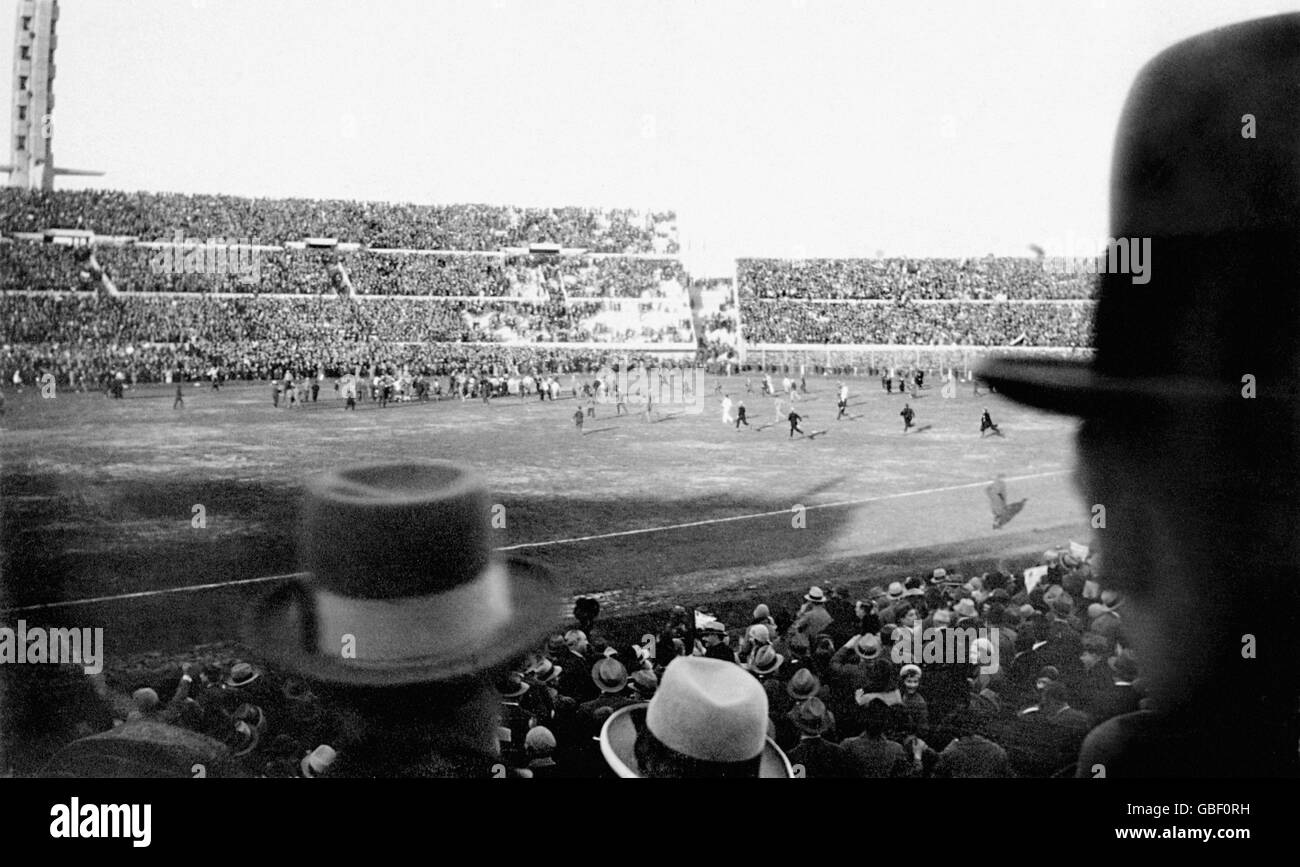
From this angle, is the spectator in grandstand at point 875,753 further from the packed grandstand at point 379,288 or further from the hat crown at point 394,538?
the packed grandstand at point 379,288

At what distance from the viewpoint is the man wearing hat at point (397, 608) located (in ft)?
10.0

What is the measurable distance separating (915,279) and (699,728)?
12.2ft

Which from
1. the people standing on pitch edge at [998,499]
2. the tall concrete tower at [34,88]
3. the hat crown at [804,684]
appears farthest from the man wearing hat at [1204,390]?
the tall concrete tower at [34,88]

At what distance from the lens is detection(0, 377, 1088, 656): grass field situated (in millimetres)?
3977

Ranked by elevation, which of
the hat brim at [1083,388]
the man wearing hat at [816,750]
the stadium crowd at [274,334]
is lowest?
the man wearing hat at [816,750]

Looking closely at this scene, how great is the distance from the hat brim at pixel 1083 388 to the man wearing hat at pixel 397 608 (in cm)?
187

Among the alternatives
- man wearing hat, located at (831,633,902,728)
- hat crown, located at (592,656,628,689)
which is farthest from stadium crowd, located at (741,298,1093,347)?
hat crown, located at (592,656,628,689)

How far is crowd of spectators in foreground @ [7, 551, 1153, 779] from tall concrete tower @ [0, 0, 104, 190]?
2.33 meters

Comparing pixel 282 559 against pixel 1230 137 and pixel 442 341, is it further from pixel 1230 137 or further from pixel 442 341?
pixel 1230 137

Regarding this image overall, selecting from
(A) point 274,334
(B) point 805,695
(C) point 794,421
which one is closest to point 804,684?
(B) point 805,695

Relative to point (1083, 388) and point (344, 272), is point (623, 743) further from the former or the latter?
point (344, 272)
